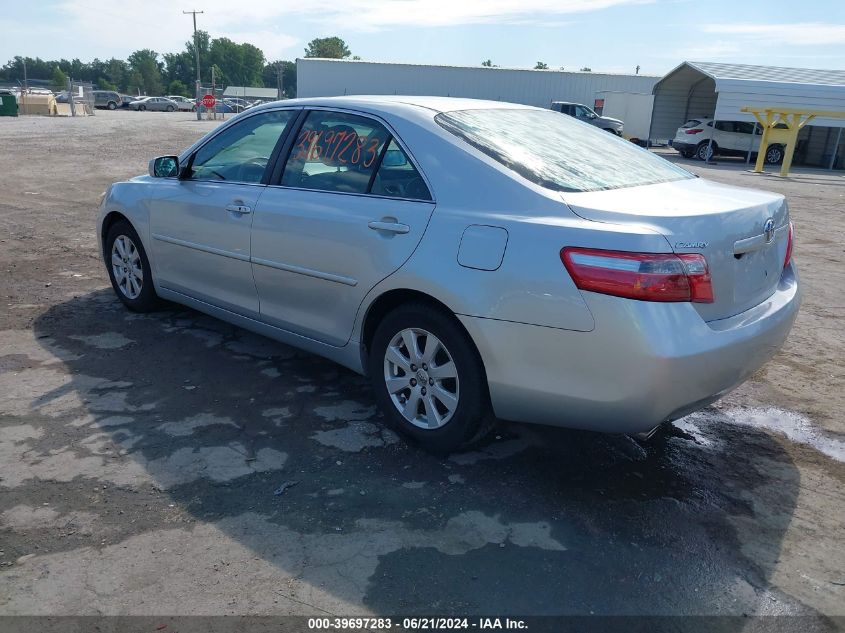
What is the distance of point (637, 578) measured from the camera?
8.71 feet

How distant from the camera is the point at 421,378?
137 inches

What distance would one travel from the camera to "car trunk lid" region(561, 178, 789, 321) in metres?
2.86

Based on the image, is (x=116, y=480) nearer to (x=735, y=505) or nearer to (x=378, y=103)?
(x=378, y=103)

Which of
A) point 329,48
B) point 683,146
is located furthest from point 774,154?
→ point 329,48

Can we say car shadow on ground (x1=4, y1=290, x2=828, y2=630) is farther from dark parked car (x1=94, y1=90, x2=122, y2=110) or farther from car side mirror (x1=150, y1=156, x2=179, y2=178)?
dark parked car (x1=94, y1=90, x2=122, y2=110)

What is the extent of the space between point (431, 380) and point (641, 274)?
3.79 feet

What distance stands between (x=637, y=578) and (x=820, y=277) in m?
6.08

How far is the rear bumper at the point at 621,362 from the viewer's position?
2754 millimetres

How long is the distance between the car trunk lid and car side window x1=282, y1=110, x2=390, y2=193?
1167mm

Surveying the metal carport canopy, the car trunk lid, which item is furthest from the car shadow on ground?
the metal carport canopy

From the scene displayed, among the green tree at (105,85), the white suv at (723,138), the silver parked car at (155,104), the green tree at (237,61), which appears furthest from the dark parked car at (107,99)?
the green tree at (237,61)

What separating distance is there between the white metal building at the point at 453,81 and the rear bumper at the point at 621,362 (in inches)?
1840

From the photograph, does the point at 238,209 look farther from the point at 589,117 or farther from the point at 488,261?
the point at 589,117

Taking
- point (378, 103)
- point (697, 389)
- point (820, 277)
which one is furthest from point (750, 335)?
point (820, 277)
